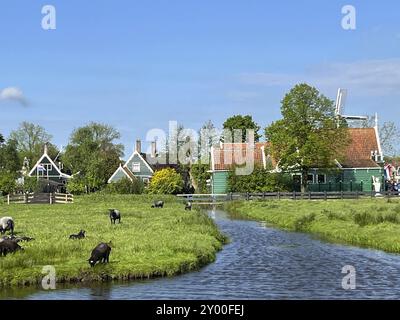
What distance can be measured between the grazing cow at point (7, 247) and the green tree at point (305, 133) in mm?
54237

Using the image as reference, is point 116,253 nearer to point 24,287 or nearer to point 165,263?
point 165,263

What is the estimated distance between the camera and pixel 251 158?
85.3 metres

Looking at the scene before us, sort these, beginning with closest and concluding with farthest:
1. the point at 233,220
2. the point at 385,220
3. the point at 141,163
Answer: the point at 385,220 < the point at 233,220 < the point at 141,163

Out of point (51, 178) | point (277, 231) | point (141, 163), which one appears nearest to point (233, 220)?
point (277, 231)

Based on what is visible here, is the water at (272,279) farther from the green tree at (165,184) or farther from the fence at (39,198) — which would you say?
the green tree at (165,184)

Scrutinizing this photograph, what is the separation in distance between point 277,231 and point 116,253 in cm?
1941

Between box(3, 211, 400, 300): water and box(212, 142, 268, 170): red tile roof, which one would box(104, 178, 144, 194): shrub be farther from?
box(3, 211, 400, 300): water

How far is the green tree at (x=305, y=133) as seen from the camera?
74.2 m

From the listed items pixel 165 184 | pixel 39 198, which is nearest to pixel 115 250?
pixel 39 198

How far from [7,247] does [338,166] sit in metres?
63.2

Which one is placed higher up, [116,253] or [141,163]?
[141,163]

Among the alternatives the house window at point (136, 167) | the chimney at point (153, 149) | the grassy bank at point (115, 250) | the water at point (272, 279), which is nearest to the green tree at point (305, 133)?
the house window at point (136, 167)

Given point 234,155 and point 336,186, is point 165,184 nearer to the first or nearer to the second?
point 234,155

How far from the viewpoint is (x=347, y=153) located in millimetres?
85438
